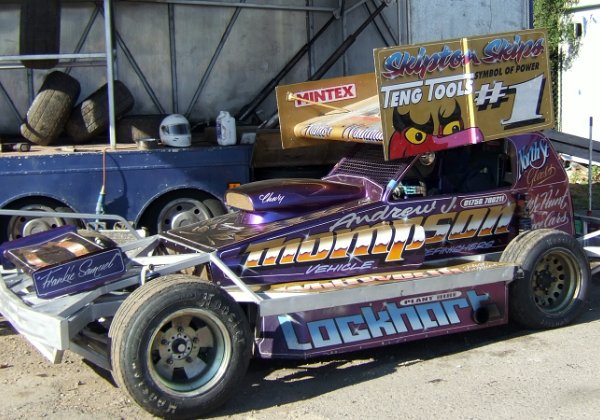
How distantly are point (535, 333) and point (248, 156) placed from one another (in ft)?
13.9

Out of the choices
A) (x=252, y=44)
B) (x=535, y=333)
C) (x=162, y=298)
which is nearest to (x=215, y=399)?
(x=162, y=298)

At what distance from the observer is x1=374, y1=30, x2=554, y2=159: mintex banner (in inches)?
238

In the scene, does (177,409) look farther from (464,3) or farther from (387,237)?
(464,3)

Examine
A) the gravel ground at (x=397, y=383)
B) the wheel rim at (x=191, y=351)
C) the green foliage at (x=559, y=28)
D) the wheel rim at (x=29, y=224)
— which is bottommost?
the gravel ground at (x=397, y=383)

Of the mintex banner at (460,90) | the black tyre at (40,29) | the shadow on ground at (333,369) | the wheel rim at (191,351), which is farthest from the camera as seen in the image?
the black tyre at (40,29)

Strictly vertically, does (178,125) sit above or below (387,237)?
above

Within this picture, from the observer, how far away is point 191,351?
5.08m

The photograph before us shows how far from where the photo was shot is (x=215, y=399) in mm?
5000

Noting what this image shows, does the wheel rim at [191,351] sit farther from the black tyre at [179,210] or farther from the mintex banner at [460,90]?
the black tyre at [179,210]

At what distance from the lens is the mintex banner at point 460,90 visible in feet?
19.8

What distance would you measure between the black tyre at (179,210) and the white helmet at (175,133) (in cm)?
61

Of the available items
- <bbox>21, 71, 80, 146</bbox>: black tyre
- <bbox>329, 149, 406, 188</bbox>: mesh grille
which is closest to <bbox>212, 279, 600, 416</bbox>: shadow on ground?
<bbox>329, 149, 406, 188</bbox>: mesh grille

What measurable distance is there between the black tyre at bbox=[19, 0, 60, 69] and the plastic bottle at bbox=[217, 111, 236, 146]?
2.25 meters

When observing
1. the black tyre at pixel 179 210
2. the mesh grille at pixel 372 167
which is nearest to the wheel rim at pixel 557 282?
the mesh grille at pixel 372 167
